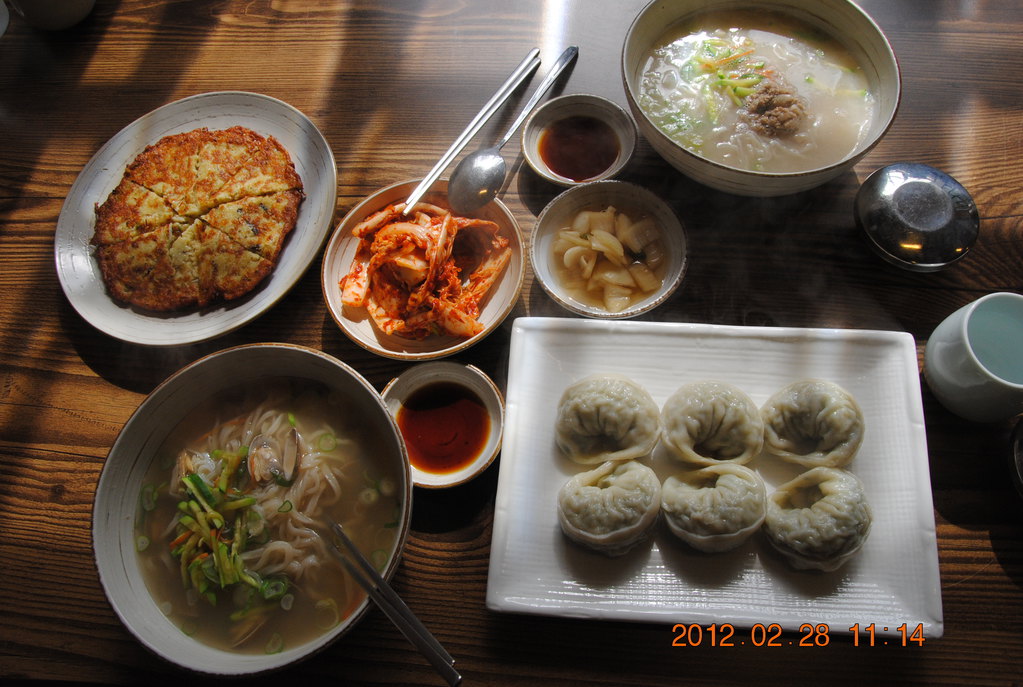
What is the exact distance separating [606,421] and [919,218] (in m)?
1.24

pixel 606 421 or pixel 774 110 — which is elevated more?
pixel 774 110

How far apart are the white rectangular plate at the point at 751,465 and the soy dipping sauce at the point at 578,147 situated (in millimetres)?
657

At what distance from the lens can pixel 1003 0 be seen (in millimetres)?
2502

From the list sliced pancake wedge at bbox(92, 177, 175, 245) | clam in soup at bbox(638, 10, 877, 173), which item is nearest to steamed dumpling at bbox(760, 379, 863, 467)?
clam in soup at bbox(638, 10, 877, 173)

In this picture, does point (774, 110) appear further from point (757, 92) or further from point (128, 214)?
point (128, 214)

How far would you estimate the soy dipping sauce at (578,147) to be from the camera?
2295 mm

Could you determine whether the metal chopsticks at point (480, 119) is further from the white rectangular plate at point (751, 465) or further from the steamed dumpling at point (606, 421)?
the steamed dumpling at point (606, 421)

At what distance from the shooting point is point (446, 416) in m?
2.02

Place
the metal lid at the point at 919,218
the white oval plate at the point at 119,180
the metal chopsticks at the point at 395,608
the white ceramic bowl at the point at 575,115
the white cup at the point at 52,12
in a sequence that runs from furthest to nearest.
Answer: the white cup at the point at 52,12 < the white ceramic bowl at the point at 575,115 < the white oval plate at the point at 119,180 < the metal lid at the point at 919,218 < the metal chopsticks at the point at 395,608

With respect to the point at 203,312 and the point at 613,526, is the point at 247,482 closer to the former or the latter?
the point at 203,312

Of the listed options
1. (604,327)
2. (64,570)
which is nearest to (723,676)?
(604,327)

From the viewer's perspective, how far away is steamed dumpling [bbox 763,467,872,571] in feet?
5.36

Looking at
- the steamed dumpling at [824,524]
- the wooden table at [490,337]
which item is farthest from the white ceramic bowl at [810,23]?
the steamed dumpling at [824,524]
